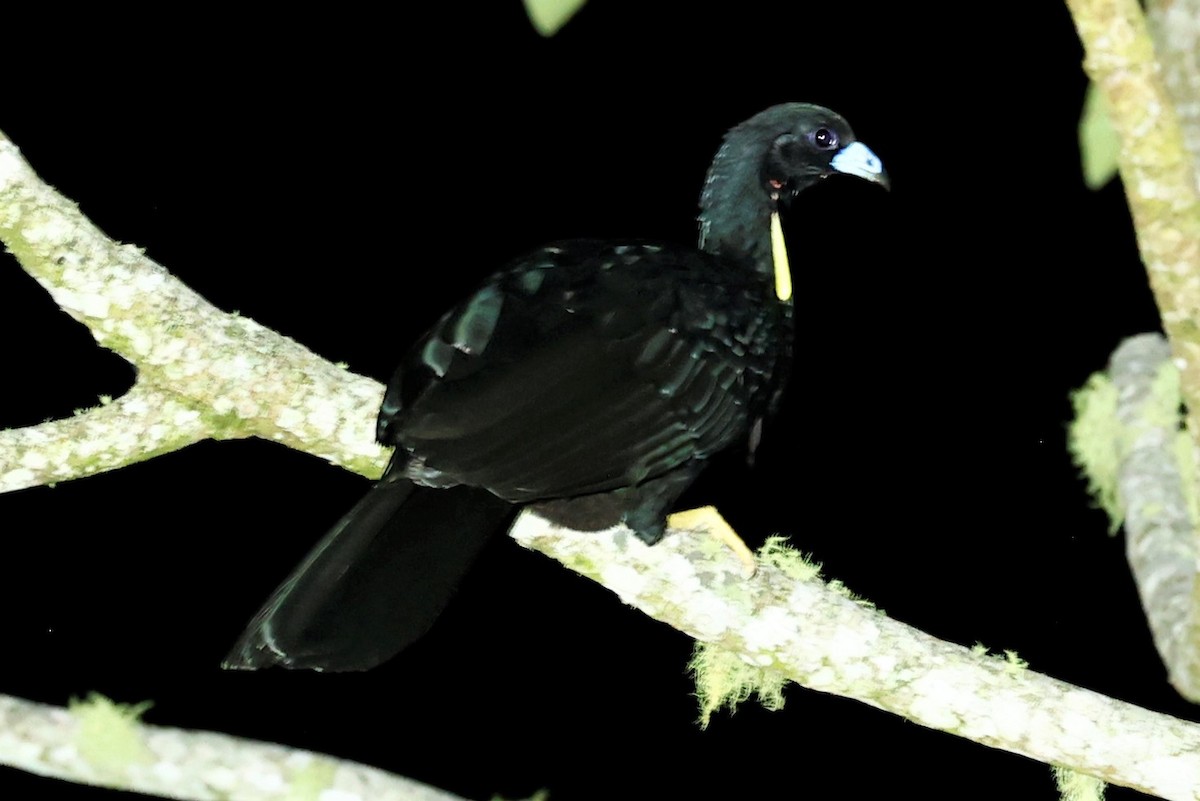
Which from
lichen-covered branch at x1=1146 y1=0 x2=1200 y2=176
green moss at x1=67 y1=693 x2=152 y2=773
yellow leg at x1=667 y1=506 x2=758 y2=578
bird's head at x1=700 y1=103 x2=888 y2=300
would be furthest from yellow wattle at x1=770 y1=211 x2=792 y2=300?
green moss at x1=67 y1=693 x2=152 y2=773

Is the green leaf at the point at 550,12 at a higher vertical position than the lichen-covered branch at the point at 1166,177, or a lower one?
higher

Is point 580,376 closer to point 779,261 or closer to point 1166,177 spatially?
point 779,261

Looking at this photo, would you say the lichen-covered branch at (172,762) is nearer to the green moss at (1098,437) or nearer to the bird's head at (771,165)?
the bird's head at (771,165)

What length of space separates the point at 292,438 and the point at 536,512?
0.54m

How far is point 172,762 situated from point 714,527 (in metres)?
1.20

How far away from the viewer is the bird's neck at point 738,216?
329 cm

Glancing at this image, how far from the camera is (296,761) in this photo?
2.53 meters

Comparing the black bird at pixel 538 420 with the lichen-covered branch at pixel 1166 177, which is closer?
the lichen-covered branch at pixel 1166 177

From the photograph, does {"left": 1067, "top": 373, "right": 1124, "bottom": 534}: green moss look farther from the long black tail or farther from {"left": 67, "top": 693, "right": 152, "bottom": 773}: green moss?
{"left": 67, "top": 693, "right": 152, "bottom": 773}: green moss

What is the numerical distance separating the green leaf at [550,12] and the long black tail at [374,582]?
0.99m

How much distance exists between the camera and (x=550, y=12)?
211cm

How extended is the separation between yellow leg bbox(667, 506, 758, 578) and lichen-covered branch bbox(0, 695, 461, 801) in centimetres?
81

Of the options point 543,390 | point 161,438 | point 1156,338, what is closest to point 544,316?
point 543,390

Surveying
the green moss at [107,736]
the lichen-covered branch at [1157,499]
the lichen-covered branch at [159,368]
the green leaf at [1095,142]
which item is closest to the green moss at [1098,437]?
the lichen-covered branch at [1157,499]
